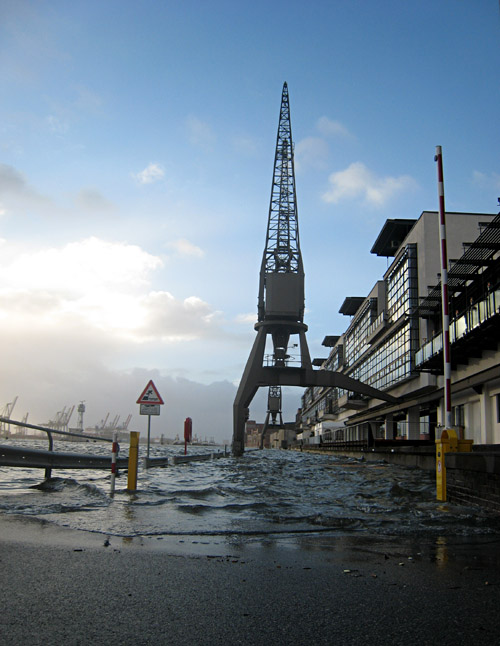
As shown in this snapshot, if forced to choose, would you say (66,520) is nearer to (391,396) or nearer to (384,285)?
(391,396)

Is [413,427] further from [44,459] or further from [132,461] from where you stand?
[44,459]

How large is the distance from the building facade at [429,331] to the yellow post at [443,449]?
6.70 meters

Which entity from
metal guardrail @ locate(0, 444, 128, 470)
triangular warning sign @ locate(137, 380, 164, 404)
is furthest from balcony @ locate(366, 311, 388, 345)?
metal guardrail @ locate(0, 444, 128, 470)

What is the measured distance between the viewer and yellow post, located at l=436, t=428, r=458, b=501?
10.7 metres

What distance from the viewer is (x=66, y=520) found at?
7.54 metres

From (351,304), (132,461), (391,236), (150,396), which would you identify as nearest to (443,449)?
(132,461)

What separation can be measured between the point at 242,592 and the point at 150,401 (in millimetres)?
12288

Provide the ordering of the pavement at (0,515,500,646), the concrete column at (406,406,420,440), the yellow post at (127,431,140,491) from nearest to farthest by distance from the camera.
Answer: the pavement at (0,515,500,646) → the yellow post at (127,431,140,491) → the concrete column at (406,406,420,440)

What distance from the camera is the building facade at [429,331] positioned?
966 inches

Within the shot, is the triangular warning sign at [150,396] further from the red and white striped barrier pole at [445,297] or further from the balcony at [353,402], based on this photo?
the balcony at [353,402]

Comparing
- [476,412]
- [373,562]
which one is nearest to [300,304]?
[476,412]

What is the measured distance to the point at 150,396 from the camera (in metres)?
16.2

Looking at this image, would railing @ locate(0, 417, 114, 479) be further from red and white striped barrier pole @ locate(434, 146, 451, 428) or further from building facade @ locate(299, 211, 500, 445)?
building facade @ locate(299, 211, 500, 445)

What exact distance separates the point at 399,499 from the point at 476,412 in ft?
67.0
